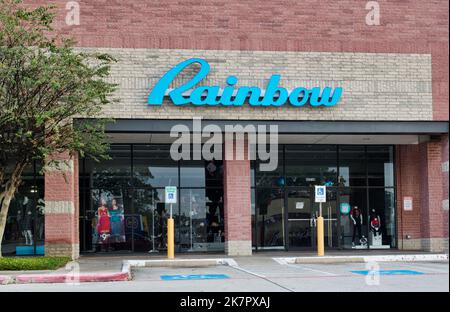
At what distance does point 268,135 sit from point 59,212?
303 inches

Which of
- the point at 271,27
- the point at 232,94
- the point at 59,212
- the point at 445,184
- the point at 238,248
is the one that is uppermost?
the point at 271,27

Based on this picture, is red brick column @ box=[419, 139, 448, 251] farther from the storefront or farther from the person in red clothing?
the person in red clothing

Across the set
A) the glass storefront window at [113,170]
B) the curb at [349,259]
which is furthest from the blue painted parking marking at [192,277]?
the glass storefront window at [113,170]

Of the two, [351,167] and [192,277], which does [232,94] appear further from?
[192,277]

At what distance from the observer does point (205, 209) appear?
26.7 m

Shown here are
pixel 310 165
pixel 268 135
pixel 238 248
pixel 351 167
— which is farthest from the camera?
pixel 351 167

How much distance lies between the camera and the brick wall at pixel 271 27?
23.2m

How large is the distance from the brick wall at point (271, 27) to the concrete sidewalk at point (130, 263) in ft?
20.4

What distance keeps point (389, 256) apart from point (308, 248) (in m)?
5.11

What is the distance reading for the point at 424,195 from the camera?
25.7 metres

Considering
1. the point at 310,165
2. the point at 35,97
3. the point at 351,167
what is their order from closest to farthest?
the point at 35,97, the point at 310,165, the point at 351,167

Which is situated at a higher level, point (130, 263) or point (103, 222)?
point (103, 222)

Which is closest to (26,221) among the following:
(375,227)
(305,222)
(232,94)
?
(232,94)

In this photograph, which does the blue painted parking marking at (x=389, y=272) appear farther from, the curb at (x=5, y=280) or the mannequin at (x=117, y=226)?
the mannequin at (x=117, y=226)
